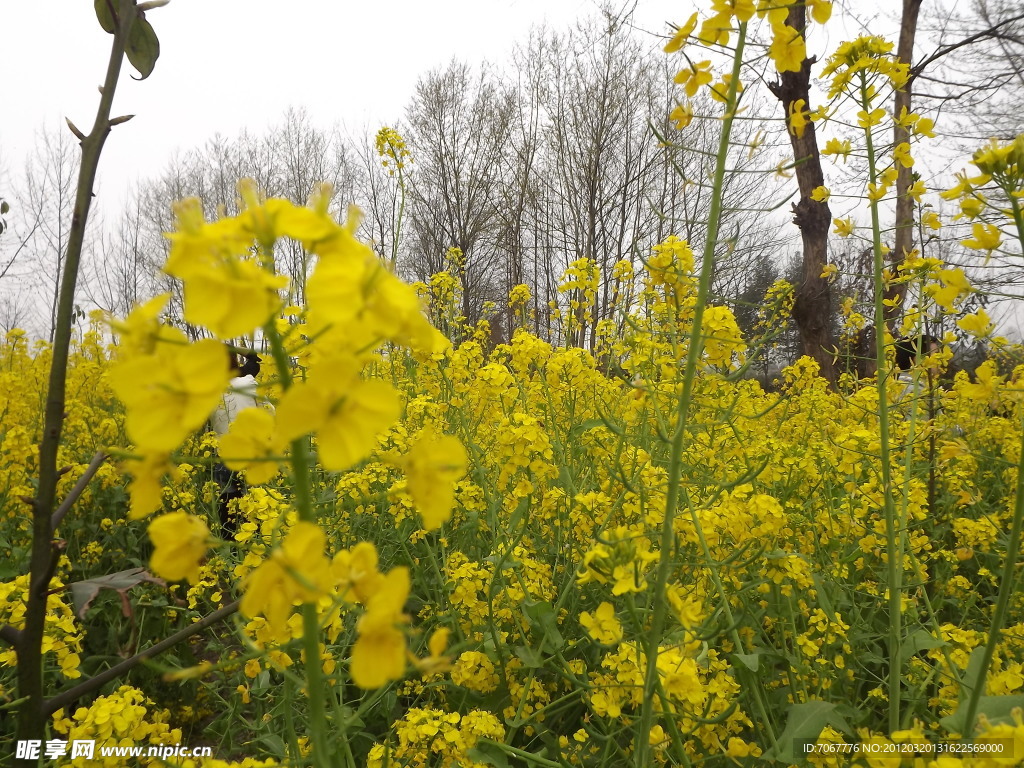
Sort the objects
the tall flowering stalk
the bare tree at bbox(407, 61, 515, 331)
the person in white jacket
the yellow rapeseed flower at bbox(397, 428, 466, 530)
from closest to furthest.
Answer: the tall flowering stalk < the yellow rapeseed flower at bbox(397, 428, 466, 530) < the person in white jacket < the bare tree at bbox(407, 61, 515, 331)

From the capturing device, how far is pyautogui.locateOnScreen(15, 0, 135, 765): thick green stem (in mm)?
820

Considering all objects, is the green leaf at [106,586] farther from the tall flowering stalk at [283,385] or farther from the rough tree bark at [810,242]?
the rough tree bark at [810,242]

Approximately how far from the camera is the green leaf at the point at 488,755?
149 centimetres

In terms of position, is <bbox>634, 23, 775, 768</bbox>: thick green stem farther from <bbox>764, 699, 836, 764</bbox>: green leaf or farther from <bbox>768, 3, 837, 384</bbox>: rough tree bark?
<bbox>768, 3, 837, 384</bbox>: rough tree bark

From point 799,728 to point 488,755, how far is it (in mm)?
781

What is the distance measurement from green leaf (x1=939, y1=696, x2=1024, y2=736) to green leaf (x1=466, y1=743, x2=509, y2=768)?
40.7 inches

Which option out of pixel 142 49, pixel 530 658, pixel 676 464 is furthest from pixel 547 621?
pixel 142 49

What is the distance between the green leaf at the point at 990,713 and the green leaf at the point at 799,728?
248 mm

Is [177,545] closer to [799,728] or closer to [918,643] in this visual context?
[799,728]

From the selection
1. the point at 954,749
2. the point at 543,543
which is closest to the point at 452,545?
the point at 543,543

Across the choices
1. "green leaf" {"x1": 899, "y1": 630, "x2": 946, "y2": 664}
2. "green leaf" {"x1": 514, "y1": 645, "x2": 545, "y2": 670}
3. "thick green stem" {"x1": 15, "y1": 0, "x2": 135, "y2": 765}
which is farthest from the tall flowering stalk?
"green leaf" {"x1": 899, "y1": 630, "x2": 946, "y2": 664}

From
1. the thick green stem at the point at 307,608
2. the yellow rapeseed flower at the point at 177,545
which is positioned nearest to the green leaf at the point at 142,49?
the thick green stem at the point at 307,608

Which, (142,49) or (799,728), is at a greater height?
(142,49)

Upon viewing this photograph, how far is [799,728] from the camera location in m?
1.41
